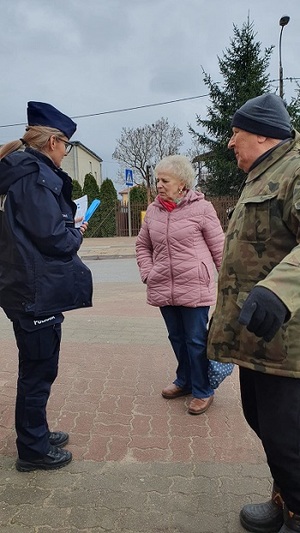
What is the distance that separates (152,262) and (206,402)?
3.66 ft

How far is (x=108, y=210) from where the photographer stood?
23641 mm

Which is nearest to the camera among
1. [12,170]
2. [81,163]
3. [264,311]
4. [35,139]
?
[264,311]

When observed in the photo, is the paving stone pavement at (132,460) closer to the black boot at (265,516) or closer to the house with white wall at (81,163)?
the black boot at (265,516)

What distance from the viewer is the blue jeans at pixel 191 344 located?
10.3 ft

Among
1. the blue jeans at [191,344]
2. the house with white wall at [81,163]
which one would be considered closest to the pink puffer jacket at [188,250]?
the blue jeans at [191,344]

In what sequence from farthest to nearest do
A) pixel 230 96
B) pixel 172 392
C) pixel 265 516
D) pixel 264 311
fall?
1. pixel 230 96
2. pixel 172 392
3. pixel 265 516
4. pixel 264 311

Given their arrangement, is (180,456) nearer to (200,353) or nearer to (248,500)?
(248,500)

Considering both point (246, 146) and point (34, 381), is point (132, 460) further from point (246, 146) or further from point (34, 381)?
point (246, 146)

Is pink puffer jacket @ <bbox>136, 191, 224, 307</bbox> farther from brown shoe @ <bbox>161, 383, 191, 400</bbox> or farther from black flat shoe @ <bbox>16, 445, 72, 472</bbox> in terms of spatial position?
black flat shoe @ <bbox>16, 445, 72, 472</bbox>

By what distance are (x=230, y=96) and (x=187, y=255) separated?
20.3m

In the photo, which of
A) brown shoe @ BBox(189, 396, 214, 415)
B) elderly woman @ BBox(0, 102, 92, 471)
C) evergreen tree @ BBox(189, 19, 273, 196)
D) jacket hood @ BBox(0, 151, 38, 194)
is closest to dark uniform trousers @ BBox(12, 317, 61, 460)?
elderly woman @ BBox(0, 102, 92, 471)

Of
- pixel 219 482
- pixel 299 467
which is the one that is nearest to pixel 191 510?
pixel 219 482

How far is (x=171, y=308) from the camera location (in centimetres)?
329

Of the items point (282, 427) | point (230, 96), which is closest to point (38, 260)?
point (282, 427)
